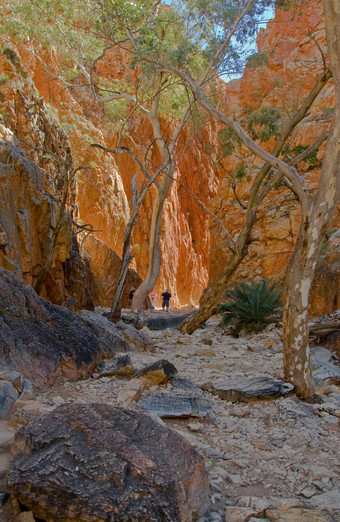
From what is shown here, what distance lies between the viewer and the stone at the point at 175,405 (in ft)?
11.1

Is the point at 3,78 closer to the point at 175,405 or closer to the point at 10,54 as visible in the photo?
the point at 10,54

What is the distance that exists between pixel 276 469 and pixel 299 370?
1601 millimetres

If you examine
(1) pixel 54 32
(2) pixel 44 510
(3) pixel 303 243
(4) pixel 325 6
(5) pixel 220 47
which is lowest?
(2) pixel 44 510

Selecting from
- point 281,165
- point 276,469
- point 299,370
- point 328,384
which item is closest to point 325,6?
point 281,165

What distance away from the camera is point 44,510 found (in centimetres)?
176

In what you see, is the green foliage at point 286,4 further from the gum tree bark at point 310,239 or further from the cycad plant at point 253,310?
the cycad plant at point 253,310

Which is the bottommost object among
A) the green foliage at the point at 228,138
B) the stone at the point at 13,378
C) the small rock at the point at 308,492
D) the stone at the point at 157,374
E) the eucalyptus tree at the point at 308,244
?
the small rock at the point at 308,492

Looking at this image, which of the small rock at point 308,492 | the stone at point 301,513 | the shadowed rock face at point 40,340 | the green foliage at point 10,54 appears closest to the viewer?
the stone at point 301,513

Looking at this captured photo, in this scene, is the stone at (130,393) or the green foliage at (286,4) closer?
the stone at (130,393)

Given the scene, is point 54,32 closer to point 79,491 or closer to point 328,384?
point 328,384

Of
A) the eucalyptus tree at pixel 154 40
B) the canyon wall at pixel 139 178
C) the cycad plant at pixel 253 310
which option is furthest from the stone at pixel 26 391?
the cycad plant at pixel 253 310

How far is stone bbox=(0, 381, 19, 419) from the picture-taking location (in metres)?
2.72

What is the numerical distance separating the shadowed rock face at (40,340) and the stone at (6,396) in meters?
0.48

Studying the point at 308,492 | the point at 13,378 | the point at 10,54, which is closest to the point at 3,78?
the point at 10,54
